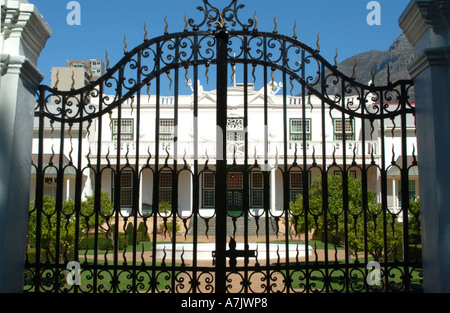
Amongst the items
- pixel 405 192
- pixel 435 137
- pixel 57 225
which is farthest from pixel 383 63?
pixel 57 225

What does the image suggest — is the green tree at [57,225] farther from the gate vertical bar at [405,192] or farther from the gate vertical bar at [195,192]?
the gate vertical bar at [405,192]

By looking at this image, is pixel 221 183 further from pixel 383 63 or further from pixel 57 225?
pixel 383 63

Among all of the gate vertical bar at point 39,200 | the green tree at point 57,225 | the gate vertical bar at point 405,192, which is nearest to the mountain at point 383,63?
the green tree at point 57,225

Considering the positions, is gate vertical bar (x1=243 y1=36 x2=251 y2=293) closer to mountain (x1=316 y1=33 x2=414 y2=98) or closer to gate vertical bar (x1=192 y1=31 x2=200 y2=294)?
gate vertical bar (x1=192 y1=31 x2=200 y2=294)

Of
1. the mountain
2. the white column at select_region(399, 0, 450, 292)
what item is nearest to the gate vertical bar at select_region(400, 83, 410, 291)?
the white column at select_region(399, 0, 450, 292)

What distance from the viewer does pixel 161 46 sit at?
4227 mm

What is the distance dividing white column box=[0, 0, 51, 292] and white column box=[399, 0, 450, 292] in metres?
3.47

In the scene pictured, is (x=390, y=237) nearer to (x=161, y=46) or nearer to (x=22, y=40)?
(x=161, y=46)

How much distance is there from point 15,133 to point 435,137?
11.9 ft

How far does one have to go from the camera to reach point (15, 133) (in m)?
3.66

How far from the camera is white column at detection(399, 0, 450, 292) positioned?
3.56 metres

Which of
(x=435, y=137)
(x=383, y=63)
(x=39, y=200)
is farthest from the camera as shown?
(x=383, y=63)
